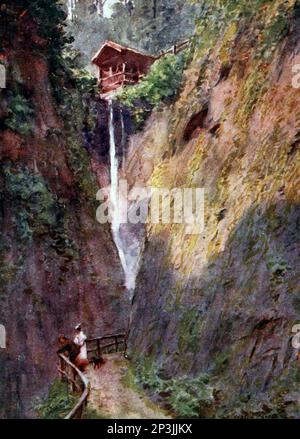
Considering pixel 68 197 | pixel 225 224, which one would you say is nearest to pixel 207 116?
pixel 225 224

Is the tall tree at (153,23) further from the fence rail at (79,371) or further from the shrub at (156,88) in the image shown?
the fence rail at (79,371)

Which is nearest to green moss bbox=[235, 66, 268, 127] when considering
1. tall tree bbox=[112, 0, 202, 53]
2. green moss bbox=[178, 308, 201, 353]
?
green moss bbox=[178, 308, 201, 353]

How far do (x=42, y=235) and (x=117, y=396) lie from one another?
6.30 meters

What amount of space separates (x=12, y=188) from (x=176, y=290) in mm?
6285

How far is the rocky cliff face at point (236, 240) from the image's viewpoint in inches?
284

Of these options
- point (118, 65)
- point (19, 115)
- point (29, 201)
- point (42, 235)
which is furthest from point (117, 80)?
point (42, 235)

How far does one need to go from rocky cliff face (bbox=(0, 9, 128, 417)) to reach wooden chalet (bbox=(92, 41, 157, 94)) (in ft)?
13.5

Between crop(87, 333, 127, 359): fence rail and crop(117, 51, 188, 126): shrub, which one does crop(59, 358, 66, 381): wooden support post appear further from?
crop(117, 51, 188, 126): shrub

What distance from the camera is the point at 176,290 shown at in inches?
405

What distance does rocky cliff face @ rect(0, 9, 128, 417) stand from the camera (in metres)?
12.1

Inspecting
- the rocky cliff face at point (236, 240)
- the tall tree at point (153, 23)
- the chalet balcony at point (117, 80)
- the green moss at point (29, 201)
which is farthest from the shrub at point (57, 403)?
the tall tree at point (153, 23)

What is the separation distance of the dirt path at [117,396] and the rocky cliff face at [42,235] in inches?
66.1
